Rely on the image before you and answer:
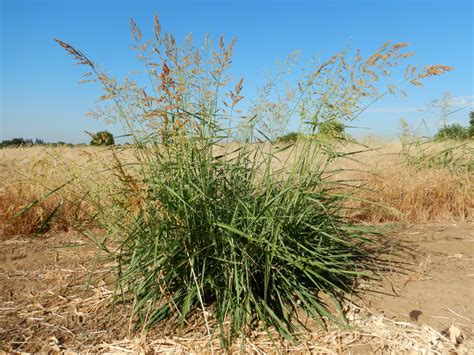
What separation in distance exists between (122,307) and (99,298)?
0.21 meters

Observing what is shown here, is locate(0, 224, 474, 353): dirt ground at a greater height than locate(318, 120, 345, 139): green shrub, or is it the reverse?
locate(318, 120, 345, 139): green shrub

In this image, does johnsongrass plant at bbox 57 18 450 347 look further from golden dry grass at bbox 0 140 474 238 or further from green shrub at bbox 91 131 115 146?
golden dry grass at bbox 0 140 474 238

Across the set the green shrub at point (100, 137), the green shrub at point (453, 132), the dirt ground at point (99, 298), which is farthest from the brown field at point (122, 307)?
the green shrub at point (453, 132)

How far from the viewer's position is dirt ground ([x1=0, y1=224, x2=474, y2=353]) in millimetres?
2129

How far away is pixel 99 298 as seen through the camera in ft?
8.25

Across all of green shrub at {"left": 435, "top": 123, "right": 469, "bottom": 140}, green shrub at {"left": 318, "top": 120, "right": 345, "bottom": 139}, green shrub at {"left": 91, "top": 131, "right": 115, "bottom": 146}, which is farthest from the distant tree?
green shrub at {"left": 435, "top": 123, "right": 469, "bottom": 140}

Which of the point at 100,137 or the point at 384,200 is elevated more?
the point at 100,137

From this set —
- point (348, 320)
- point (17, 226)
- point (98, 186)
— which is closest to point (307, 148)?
point (348, 320)

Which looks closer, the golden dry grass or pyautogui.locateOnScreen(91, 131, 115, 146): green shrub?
pyautogui.locateOnScreen(91, 131, 115, 146): green shrub

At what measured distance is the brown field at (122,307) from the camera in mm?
2023

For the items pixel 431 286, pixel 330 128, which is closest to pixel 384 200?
pixel 431 286

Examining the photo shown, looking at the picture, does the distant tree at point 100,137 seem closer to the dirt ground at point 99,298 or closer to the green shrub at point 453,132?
the dirt ground at point 99,298

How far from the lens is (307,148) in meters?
2.44

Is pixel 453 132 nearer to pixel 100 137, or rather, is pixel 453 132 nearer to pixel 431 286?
pixel 431 286
